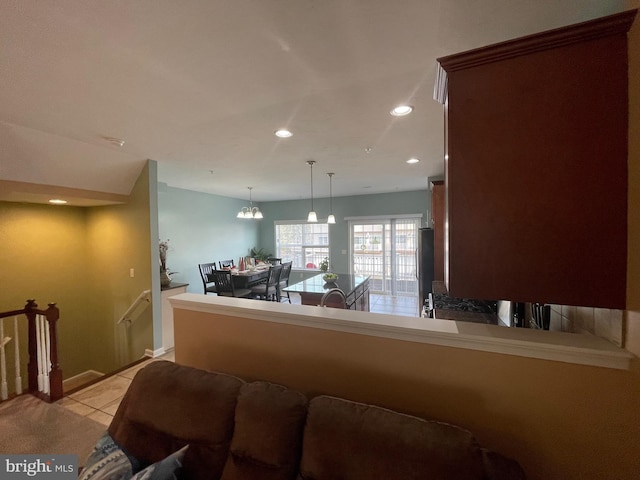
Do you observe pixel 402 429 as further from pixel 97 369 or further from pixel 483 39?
pixel 97 369

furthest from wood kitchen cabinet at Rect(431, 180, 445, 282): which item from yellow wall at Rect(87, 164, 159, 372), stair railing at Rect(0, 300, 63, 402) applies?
stair railing at Rect(0, 300, 63, 402)

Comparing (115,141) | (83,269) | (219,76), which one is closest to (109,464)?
(219,76)

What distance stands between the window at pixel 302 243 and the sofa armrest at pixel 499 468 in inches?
251

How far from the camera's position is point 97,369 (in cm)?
396

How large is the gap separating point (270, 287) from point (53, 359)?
9.41 ft

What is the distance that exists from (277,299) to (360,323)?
4.07 meters

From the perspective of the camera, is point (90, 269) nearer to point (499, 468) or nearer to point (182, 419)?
point (182, 419)

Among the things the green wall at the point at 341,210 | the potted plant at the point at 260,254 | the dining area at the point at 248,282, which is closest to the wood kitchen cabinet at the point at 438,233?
the green wall at the point at 341,210

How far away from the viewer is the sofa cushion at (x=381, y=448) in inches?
31.5

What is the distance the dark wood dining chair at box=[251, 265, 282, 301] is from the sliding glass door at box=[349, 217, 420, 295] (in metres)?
2.51

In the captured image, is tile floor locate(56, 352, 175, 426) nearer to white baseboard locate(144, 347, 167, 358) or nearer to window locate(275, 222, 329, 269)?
white baseboard locate(144, 347, 167, 358)

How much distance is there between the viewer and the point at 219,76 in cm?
156

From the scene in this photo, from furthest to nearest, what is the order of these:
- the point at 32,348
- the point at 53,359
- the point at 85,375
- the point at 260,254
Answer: the point at 260,254
the point at 85,375
the point at 32,348
the point at 53,359

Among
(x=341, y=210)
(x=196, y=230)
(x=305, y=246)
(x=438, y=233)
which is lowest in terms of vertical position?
(x=305, y=246)
